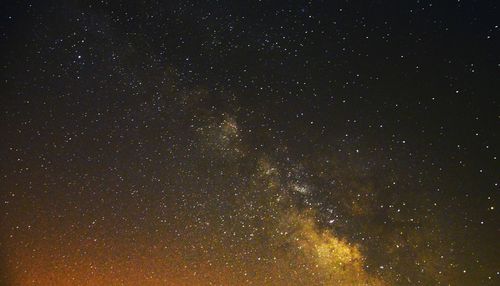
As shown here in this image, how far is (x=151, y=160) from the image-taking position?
2750 mm

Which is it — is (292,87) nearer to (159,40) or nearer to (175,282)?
(159,40)

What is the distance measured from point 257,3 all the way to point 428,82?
1.68 metres

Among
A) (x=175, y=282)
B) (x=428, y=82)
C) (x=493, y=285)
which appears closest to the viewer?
(x=428, y=82)

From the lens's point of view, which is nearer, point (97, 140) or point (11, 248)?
point (97, 140)

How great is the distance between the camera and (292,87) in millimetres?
2631

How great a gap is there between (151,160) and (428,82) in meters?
2.64

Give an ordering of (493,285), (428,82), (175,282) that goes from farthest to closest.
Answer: (175,282) → (493,285) → (428,82)

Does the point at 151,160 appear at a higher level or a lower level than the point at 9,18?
lower

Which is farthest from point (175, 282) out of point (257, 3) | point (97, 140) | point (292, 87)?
point (257, 3)

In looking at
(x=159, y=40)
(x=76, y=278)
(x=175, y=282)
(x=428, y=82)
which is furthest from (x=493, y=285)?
(x=76, y=278)

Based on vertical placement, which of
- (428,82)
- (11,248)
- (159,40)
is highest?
(159,40)

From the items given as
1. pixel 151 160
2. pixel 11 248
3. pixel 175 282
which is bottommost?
pixel 175 282

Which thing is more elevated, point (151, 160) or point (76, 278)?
point (151, 160)

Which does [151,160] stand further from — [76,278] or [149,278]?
[76,278]
